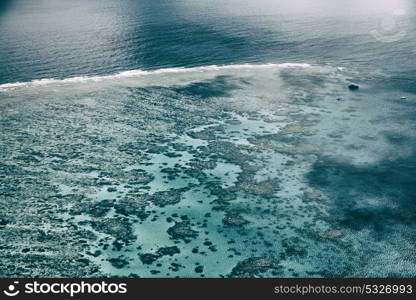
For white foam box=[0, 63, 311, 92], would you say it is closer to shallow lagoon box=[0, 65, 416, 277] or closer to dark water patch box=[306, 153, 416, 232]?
shallow lagoon box=[0, 65, 416, 277]

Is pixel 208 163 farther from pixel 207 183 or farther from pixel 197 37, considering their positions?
pixel 197 37

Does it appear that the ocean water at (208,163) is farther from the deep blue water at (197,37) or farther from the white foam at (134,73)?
the deep blue water at (197,37)

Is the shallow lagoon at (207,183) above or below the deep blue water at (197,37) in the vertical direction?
below

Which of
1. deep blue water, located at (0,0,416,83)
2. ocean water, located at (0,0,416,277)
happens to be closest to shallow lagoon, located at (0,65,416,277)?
ocean water, located at (0,0,416,277)

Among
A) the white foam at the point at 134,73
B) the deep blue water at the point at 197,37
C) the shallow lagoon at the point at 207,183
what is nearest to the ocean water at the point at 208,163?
the shallow lagoon at the point at 207,183

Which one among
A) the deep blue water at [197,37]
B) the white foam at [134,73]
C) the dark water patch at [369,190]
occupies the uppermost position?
the deep blue water at [197,37]

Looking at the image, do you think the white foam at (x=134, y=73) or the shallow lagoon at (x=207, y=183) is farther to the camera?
the white foam at (x=134, y=73)

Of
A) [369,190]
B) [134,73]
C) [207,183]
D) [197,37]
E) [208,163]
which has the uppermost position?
[197,37]

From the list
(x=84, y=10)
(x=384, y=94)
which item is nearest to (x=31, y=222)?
(x=384, y=94)

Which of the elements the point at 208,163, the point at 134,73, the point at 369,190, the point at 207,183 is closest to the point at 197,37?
the point at 134,73
